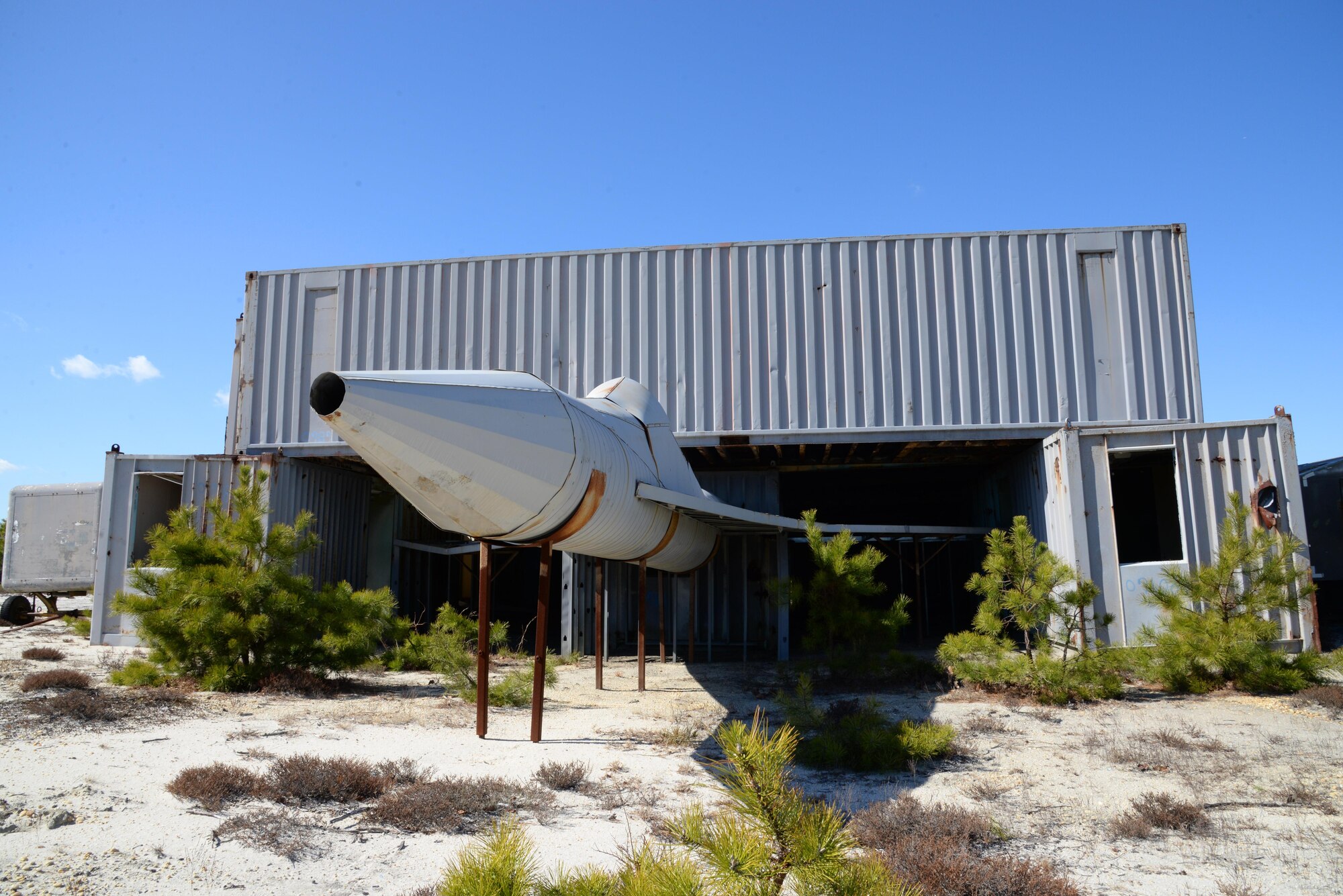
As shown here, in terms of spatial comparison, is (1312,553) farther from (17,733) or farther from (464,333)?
(17,733)

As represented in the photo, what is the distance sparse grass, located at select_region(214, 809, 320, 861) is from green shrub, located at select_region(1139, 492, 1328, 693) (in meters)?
8.79

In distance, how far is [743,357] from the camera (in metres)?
13.4

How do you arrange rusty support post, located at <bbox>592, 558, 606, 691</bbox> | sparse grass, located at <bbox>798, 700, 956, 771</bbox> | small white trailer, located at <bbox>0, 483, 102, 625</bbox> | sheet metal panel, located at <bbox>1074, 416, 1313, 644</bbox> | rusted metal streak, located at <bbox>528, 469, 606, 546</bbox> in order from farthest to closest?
small white trailer, located at <bbox>0, 483, 102, 625</bbox>, sheet metal panel, located at <bbox>1074, 416, 1313, 644</bbox>, rusty support post, located at <bbox>592, 558, 606, 691</bbox>, sparse grass, located at <bbox>798, 700, 956, 771</bbox>, rusted metal streak, located at <bbox>528, 469, 606, 546</bbox>

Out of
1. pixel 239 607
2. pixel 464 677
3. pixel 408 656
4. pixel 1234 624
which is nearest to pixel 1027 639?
pixel 1234 624

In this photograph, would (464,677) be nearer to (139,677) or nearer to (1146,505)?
(139,677)

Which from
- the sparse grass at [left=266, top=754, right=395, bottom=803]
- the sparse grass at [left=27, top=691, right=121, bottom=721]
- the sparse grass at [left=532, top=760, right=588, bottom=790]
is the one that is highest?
the sparse grass at [left=27, top=691, right=121, bottom=721]

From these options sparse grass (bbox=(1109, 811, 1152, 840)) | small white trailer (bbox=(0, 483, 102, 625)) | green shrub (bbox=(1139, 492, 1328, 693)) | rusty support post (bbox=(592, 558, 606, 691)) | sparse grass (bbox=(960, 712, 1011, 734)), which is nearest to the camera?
sparse grass (bbox=(1109, 811, 1152, 840))

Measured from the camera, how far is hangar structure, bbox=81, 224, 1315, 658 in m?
12.7

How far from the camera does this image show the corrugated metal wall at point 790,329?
41.9 ft

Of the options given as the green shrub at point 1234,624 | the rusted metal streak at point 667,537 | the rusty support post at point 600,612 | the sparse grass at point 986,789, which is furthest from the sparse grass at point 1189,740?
the rusty support post at point 600,612

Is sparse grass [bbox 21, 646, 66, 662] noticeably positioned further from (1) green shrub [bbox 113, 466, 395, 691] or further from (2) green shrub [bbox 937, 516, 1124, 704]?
(2) green shrub [bbox 937, 516, 1124, 704]

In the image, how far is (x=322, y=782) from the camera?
4961 mm

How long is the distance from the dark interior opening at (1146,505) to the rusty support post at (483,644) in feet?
30.1

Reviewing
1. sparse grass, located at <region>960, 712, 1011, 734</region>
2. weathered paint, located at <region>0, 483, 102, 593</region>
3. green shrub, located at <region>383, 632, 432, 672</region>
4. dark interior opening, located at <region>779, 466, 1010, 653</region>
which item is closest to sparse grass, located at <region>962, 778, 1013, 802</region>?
sparse grass, located at <region>960, 712, 1011, 734</region>
